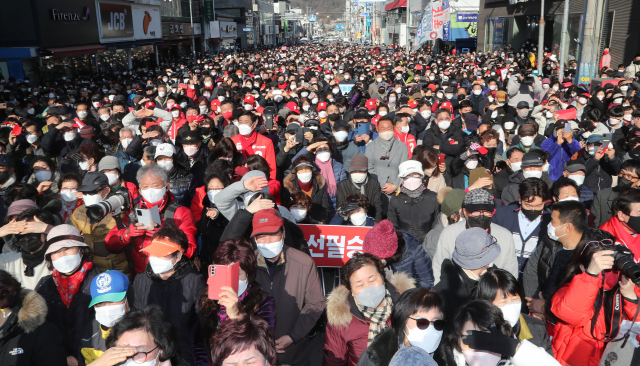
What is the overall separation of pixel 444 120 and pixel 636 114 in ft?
8.64

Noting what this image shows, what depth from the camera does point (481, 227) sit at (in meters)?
4.11

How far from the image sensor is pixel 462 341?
8.22ft

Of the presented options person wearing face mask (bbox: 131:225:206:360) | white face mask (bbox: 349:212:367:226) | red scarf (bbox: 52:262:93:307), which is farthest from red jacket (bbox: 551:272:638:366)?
red scarf (bbox: 52:262:93:307)

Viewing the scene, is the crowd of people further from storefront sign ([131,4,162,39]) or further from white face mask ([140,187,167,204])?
storefront sign ([131,4,162,39])


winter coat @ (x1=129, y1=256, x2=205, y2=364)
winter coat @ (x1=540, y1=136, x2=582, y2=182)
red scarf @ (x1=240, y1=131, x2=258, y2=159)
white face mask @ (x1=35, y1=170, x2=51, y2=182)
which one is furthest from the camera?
red scarf @ (x1=240, y1=131, x2=258, y2=159)

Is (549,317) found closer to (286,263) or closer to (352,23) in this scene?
(286,263)

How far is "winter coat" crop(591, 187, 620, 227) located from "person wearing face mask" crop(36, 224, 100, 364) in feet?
15.3

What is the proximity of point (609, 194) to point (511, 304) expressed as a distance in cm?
291

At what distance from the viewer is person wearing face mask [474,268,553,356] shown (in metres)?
2.90

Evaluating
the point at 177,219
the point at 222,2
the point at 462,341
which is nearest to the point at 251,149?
the point at 177,219

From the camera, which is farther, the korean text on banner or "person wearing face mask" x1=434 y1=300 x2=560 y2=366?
the korean text on banner

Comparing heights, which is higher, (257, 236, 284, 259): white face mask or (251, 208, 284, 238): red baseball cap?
(251, 208, 284, 238): red baseball cap

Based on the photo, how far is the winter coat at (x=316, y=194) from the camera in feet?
19.0

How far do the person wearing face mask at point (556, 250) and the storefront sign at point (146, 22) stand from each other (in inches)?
1425
